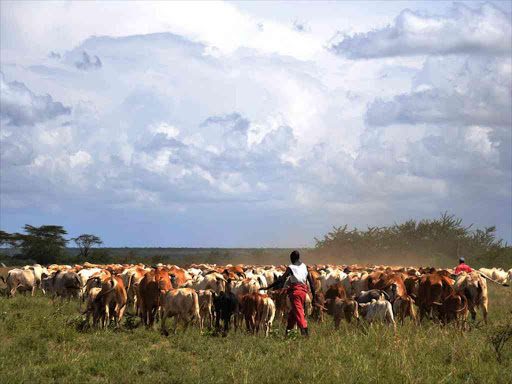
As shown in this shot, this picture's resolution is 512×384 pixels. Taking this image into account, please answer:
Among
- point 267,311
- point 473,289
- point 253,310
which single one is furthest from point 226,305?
point 473,289

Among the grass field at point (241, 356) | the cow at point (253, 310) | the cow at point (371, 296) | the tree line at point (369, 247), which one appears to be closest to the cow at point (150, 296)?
the grass field at point (241, 356)

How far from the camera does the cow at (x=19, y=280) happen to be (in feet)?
80.0

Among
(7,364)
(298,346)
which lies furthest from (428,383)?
(7,364)

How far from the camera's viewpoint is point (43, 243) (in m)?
60.7

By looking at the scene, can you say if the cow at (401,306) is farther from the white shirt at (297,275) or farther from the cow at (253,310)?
the cow at (253,310)

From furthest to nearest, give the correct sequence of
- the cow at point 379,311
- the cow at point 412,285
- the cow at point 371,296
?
the cow at point 412,285 → the cow at point 371,296 → the cow at point 379,311

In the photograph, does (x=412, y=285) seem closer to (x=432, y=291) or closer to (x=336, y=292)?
(x=432, y=291)

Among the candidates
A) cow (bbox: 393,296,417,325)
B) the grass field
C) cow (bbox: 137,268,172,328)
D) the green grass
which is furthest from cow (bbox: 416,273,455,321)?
cow (bbox: 137,268,172,328)

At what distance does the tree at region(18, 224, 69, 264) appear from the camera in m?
59.6

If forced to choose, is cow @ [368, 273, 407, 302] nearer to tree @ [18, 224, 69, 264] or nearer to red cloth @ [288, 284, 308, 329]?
red cloth @ [288, 284, 308, 329]

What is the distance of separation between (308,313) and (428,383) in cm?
907

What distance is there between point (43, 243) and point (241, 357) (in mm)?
53881

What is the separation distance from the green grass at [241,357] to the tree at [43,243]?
155 feet

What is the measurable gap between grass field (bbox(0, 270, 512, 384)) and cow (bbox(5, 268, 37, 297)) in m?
10.2
